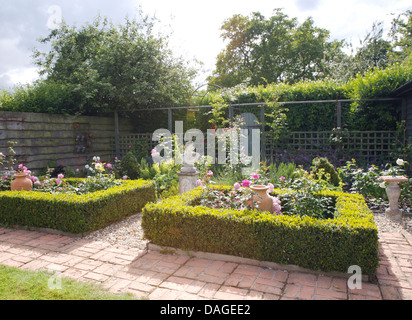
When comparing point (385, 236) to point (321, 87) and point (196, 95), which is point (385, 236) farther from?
point (196, 95)

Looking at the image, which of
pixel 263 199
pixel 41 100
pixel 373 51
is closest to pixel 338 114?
pixel 263 199

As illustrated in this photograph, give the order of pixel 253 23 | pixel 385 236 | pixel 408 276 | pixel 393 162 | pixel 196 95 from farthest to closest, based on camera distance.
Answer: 1. pixel 253 23
2. pixel 196 95
3. pixel 393 162
4. pixel 385 236
5. pixel 408 276

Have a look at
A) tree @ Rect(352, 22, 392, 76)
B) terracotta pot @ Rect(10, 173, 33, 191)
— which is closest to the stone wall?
terracotta pot @ Rect(10, 173, 33, 191)

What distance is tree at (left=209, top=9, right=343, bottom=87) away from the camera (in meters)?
18.0

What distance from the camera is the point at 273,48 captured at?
710 inches

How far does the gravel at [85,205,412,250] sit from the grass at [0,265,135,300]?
1053 millimetres

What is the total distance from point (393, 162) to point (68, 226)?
676 centimetres

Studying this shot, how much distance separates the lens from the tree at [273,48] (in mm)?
18047

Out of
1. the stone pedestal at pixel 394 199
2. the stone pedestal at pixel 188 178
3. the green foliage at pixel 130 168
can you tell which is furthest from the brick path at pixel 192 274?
the green foliage at pixel 130 168

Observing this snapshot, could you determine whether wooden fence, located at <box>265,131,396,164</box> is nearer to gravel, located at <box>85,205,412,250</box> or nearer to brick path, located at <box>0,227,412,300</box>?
→ gravel, located at <box>85,205,412,250</box>

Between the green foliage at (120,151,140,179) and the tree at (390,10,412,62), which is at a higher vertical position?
the tree at (390,10,412,62)

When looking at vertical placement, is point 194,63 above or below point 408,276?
above

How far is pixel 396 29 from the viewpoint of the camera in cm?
1441
